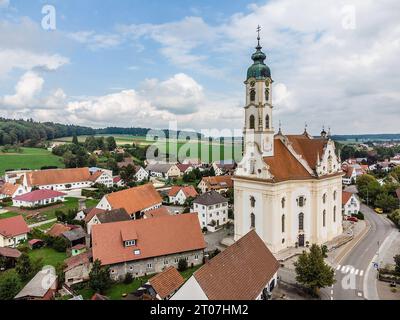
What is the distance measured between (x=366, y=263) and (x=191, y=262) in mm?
15435

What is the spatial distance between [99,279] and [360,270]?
20.9m

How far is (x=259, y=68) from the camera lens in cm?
3353

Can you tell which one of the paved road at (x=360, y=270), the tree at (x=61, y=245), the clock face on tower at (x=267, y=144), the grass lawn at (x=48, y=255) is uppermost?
the clock face on tower at (x=267, y=144)

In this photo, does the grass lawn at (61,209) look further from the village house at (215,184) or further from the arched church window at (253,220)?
the arched church window at (253,220)

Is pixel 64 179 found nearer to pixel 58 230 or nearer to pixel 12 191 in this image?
pixel 12 191

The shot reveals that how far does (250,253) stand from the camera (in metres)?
21.5

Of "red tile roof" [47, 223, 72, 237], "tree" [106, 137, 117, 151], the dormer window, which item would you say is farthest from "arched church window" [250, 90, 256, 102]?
"tree" [106, 137, 117, 151]

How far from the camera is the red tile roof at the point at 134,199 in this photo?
45969 millimetres

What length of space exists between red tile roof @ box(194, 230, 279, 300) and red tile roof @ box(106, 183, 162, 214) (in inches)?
1065

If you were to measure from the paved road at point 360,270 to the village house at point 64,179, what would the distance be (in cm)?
5437

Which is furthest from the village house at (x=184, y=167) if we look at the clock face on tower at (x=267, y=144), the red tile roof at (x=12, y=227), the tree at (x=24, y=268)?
the tree at (x=24, y=268)

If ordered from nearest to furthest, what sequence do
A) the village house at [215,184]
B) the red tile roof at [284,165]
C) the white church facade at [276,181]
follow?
the white church facade at [276,181] < the red tile roof at [284,165] < the village house at [215,184]
